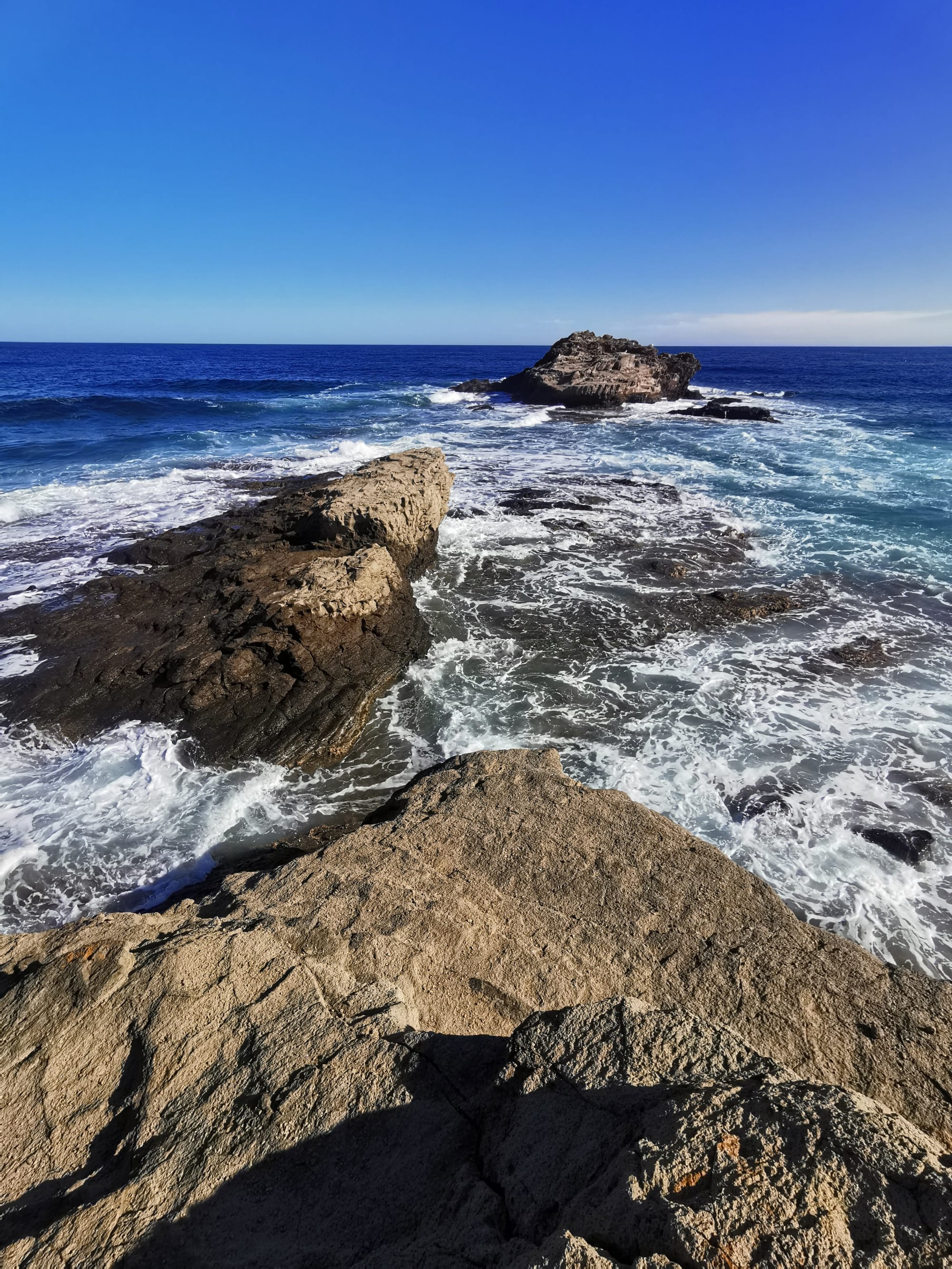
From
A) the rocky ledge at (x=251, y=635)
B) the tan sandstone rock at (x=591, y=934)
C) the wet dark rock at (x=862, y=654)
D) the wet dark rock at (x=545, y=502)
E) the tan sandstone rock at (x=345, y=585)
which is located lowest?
the wet dark rock at (x=862, y=654)

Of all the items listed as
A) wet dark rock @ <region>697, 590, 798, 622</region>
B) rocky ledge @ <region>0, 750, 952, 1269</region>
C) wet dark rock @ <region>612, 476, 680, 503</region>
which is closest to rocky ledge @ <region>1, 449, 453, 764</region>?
rocky ledge @ <region>0, 750, 952, 1269</region>

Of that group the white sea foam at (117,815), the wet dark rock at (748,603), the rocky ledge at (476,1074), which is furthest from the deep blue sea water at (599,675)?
the rocky ledge at (476,1074)

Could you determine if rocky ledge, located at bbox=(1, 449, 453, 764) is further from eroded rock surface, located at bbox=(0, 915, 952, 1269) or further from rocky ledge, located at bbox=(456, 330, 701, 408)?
rocky ledge, located at bbox=(456, 330, 701, 408)

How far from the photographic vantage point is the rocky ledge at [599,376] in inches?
1555

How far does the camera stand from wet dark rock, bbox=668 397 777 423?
34375 mm

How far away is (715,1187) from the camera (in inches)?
64.3

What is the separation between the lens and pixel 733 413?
35.3 m

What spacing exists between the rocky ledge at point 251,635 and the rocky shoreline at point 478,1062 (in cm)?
249

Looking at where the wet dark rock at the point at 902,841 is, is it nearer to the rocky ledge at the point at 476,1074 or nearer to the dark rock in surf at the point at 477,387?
the rocky ledge at the point at 476,1074

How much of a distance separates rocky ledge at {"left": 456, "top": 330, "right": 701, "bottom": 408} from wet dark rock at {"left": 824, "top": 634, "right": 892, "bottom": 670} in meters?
32.6

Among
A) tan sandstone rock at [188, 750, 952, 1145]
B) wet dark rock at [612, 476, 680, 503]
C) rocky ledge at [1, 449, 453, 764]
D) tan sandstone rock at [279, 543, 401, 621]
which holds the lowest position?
wet dark rock at [612, 476, 680, 503]

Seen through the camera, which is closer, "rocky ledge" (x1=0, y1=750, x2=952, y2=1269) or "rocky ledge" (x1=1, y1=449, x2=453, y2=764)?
"rocky ledge" (x1=0, y1=750, x2=952, y2=1269)

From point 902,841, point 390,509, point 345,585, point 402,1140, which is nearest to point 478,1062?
point 402,1140

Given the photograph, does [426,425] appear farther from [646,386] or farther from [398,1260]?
[398,1260]
